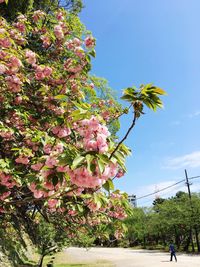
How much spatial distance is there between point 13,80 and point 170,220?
3377cm

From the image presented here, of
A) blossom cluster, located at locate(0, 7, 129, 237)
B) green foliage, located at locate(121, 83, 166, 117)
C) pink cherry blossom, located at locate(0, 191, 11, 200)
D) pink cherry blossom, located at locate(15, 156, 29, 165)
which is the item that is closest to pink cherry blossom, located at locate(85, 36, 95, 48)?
blossom cluster, located at locate(0, 7, 129, 237)

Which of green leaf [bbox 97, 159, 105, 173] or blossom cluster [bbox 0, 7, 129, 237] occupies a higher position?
blossom cluster [bbox 0, 7, 129, 237]

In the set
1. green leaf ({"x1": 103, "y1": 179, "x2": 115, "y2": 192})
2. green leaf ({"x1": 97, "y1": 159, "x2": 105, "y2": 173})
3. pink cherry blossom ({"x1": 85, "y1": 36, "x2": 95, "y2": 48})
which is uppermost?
pink cherry blossom ({"x1": 85, "y1": 36, "x2": 95, "y2": 48})

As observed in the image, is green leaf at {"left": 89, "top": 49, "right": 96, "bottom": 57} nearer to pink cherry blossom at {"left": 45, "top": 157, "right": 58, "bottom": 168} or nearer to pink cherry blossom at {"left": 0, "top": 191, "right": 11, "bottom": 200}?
pink cherry blossom at {"left": 0, "top": 191, "right": 11, "bottom": 200}

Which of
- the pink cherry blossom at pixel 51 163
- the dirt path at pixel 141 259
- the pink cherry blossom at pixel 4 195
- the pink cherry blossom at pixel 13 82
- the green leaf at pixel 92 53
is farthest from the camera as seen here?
the dirt path at pixel 141 259

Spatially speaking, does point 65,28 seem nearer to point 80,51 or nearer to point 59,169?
point 80,51

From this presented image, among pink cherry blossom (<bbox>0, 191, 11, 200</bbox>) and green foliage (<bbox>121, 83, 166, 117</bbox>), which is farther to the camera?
pink cherry blossom (<bbox>0, 191, 11, 200</bbox>)

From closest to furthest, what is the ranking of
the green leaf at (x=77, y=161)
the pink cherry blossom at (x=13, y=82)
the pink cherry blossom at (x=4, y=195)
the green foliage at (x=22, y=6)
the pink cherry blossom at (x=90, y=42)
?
the green leaf at (x=77, y=161), the pink cherry blossom at (x=4, y=195), the pink cherry blossom at (x=13, y=82), the pink cherry blossom at (x=90, y=42), the green foliage at (x=22, y=6)

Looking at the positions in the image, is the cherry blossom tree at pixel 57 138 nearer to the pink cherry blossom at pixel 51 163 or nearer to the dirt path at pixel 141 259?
the pink cherry blossom at pixel 51 163

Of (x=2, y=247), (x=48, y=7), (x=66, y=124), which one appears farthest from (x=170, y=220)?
(x=66, y=124)

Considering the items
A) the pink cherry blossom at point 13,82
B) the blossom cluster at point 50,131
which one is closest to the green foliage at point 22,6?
the blossom cluster at point 50,131

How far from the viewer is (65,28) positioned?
645cm

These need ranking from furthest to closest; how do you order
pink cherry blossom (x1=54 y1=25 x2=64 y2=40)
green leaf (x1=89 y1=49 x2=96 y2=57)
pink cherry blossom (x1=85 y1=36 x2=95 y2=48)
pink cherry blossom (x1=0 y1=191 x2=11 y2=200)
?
pink cherry blossom (x1=54 y1=25 x2=64 y2=40)
pink cherry blossom (x1=85 y1=36 x2=95 y2=48)
green leaf (x1=89 y1=49 x2=96 y2=57)
pink cherry blossom (x1=0 y1=191 x2=11 y2=200)

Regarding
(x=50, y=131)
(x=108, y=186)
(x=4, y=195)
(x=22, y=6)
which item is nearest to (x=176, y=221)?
(x=22, y=6)
